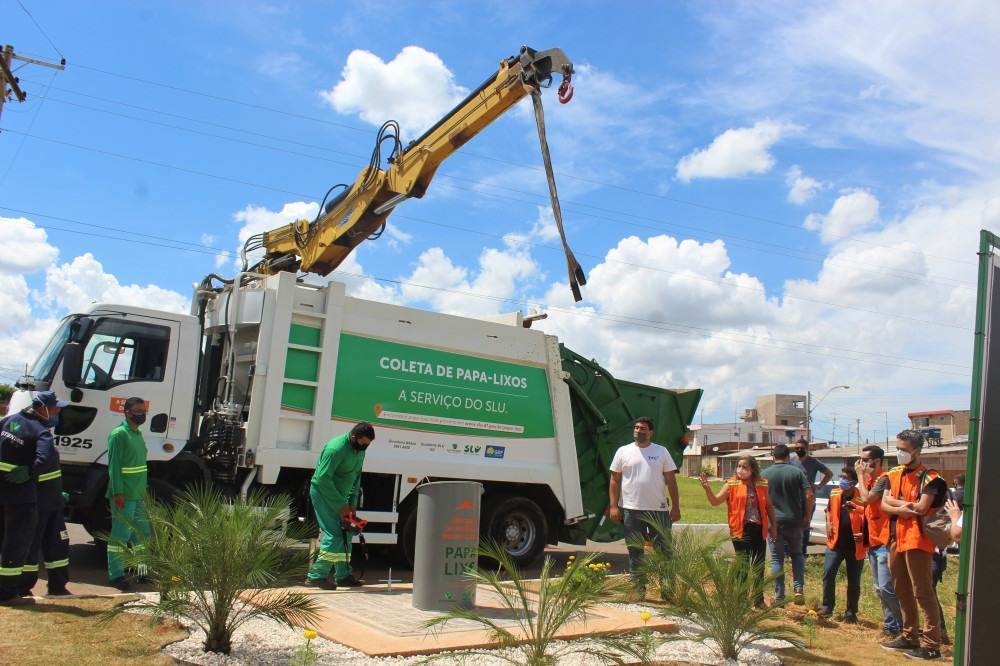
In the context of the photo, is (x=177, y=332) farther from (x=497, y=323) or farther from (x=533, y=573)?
(x=533, y=573)

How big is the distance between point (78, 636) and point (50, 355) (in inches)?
152

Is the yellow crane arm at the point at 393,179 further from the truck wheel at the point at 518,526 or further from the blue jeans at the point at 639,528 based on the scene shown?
the blue jeans at the point at 639,528

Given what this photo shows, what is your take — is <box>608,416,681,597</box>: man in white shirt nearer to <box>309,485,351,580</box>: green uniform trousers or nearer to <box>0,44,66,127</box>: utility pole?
<box>309,485,351,580</box>: green uniform trousers

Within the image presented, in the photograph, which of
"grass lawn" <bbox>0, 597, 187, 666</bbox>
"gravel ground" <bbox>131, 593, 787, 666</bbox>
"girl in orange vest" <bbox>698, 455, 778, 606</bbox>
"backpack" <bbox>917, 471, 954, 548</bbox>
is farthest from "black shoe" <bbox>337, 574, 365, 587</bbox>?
"backpack" <bbox>917, 471, 954, 548</bbox>

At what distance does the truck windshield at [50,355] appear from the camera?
8516 millimetres

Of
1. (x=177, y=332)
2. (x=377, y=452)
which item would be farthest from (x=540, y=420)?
(x=177, y=332)

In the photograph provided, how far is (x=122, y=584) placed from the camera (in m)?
7.58

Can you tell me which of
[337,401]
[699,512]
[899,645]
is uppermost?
[337,401]

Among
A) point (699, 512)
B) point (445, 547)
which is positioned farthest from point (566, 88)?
point (699, 512)

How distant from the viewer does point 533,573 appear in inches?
421

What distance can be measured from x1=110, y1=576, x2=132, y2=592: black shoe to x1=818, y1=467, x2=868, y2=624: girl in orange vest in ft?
20.9

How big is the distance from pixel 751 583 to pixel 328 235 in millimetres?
7683

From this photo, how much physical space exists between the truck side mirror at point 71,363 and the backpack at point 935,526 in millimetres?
7561

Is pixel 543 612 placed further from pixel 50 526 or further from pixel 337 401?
pixel 337 401
